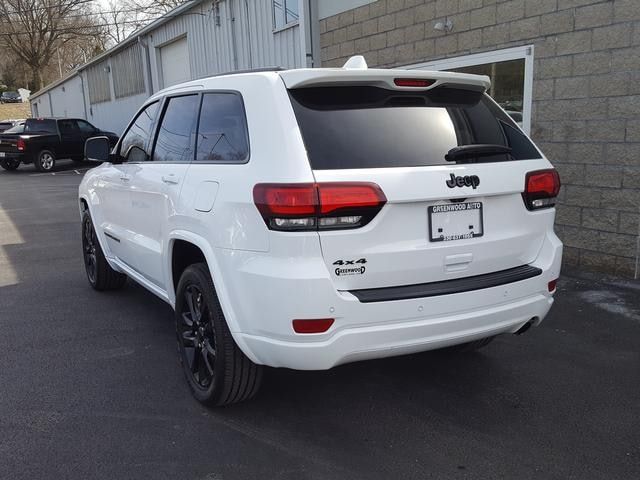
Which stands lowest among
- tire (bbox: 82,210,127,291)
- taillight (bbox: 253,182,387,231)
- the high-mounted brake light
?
tire (bbox: 82,210,127,291)

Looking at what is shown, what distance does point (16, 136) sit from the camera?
2188 cm

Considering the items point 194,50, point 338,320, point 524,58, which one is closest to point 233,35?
point 194,50

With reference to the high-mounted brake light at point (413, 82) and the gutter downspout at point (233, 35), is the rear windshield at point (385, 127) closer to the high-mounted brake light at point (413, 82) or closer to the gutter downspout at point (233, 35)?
the high-mounted brake light at point (413, 82)

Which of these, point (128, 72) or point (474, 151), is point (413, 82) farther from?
point (128, 72)

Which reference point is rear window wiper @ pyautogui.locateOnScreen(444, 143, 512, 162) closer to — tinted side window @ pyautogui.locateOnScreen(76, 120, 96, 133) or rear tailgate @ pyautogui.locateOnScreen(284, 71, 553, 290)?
rear tailgate @ pyautogui.locateOnScreen(284, 71, 553, 290)

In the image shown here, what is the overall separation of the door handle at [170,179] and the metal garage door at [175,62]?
15441mm

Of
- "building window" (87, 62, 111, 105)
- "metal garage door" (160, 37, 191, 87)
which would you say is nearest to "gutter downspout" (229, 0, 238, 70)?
"metal garage door" (160, 37, 191, 87)

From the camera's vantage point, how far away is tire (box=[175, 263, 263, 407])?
10.3 ft

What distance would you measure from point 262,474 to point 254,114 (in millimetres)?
1726

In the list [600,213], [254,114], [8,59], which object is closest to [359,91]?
[254,114]

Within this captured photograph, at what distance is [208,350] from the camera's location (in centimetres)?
340

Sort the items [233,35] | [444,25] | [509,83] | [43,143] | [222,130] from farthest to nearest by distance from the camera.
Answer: [43,143], [233,35], [444,25], [509,83], [222,130]

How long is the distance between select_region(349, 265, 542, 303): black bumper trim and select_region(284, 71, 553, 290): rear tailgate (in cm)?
3

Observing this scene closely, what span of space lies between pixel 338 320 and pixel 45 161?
2236 centimetres
